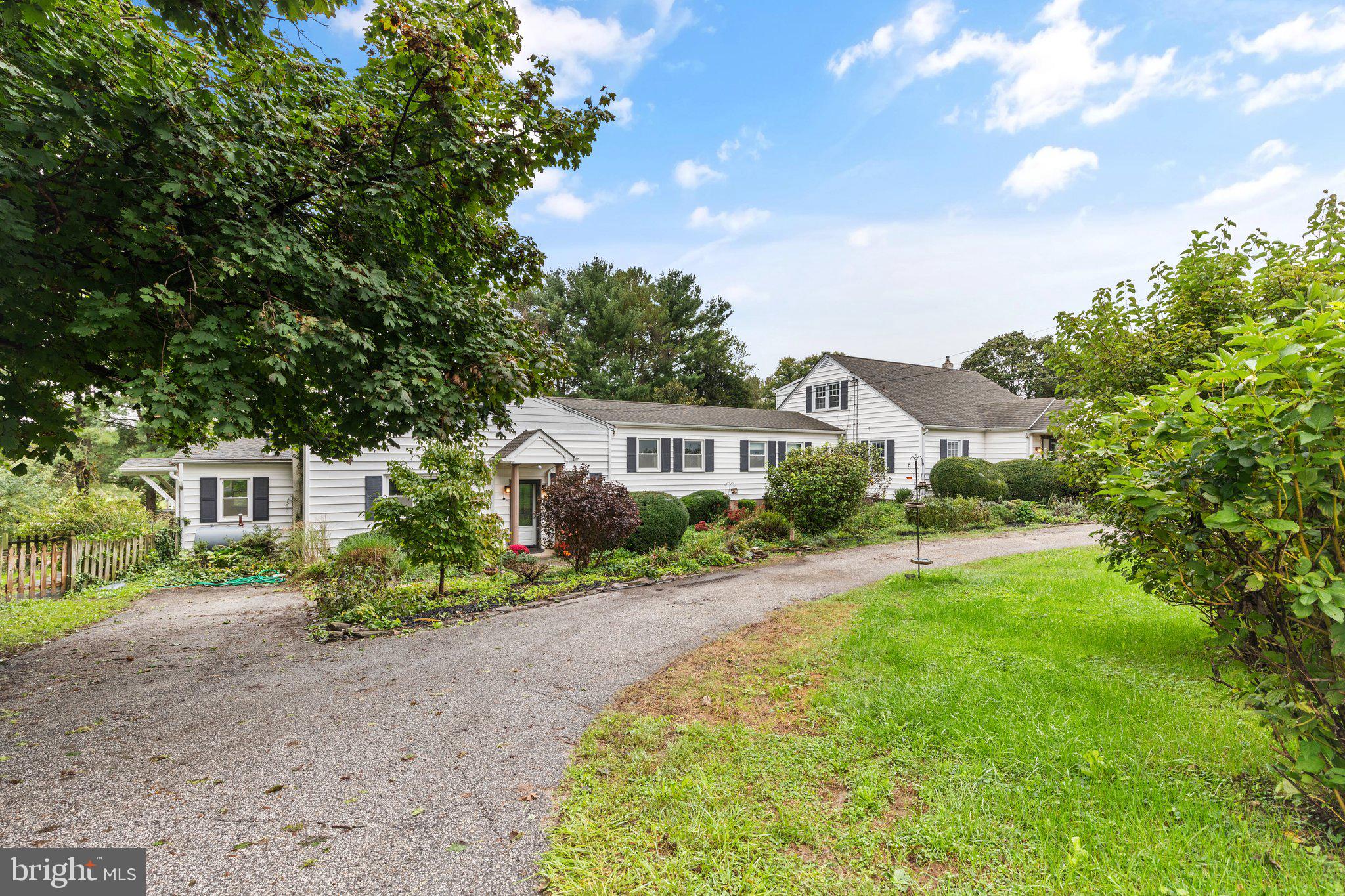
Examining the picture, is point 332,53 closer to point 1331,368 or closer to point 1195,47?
point 1331,368

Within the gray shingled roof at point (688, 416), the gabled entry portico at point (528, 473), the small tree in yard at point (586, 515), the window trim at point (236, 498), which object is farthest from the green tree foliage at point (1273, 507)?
the window trim at point (236, 498)

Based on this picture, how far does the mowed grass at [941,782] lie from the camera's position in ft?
7.55

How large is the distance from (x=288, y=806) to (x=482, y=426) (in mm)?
4139

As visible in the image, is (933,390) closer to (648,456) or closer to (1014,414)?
(1014,414)

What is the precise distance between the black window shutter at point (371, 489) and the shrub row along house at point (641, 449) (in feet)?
0.07

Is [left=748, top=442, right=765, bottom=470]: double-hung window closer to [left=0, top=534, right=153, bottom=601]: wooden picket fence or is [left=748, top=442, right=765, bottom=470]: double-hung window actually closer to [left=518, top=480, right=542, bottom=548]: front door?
[left=518, top=480, right=542, bottom=548]: front door

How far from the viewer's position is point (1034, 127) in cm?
1028

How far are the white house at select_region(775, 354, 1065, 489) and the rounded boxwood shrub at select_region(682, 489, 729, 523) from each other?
8746 millimetres

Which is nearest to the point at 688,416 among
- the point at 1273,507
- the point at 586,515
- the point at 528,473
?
the point at 528,473

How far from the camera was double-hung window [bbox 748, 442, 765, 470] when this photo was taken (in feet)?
64.5

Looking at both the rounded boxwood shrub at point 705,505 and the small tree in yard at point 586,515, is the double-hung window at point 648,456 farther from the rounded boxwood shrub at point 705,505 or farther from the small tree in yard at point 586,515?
the small tree in yard at point 586,515

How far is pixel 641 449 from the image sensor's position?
56.3 feet

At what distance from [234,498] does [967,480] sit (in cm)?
2240

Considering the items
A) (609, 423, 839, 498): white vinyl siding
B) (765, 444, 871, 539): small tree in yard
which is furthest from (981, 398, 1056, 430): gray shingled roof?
(765, 444, 871, 539): small tree in yard
